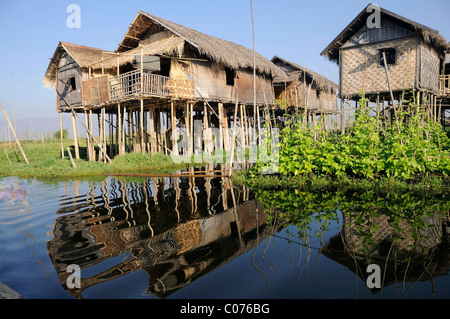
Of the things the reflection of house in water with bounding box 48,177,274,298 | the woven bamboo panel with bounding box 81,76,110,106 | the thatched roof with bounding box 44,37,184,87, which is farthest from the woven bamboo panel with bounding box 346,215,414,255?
the woven bamboo panel with bounding box 81,76,110,106

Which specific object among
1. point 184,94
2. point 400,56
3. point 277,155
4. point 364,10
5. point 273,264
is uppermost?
point 364,10

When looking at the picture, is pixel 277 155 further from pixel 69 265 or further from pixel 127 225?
pixel 69 265

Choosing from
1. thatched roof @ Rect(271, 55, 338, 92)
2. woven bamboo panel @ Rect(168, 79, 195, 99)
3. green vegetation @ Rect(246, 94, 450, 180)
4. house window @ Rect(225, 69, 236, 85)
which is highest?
thatched roof @ Rect(271, 55, 338, 92)

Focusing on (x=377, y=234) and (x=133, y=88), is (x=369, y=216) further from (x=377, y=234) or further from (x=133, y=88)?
(x=133, y=88)

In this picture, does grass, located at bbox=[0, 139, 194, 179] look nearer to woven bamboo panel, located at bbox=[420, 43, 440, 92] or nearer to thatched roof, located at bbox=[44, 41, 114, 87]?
thatched roof, located at bbox=[44, 41, 114, 87]

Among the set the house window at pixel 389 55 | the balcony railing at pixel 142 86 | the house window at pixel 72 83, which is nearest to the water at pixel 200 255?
the balcony railing at pixel 142 86

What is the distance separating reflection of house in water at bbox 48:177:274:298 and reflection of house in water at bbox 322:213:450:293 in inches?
48.7

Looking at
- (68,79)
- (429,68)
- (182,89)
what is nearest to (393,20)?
(429,68)

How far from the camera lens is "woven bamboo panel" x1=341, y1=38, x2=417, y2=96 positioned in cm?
1329

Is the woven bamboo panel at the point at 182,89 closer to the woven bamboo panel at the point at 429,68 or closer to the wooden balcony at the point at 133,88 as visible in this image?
the wooden balcony at the point at 133,88

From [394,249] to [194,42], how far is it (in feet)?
39.1
